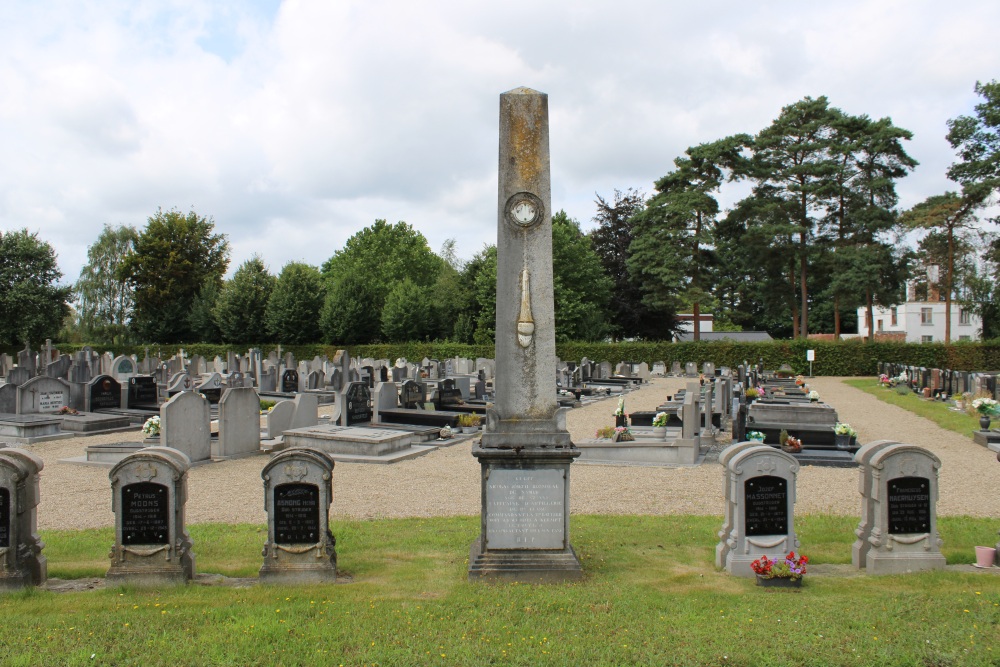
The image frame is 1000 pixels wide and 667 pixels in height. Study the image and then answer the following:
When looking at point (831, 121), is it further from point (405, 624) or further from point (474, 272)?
point (405, 624)

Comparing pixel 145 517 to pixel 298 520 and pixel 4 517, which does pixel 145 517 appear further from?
pixel 298 520

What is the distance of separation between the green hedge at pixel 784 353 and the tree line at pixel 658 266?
404 centimetres

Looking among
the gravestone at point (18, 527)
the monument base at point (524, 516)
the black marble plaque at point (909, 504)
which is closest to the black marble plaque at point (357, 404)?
the gravestone at point (18, 527)

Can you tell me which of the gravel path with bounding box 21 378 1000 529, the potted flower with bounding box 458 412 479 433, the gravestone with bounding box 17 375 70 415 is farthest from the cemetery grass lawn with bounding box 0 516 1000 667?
the gravestone with bounding box 17 375 70 415

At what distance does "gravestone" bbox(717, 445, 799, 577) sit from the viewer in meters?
6.72

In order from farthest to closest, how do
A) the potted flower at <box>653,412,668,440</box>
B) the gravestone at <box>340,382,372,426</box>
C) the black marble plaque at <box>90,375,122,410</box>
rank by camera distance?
the black marble plaque at <box>90,375,122,410</box>
the gravestone at <box>340,382,372,426</box>
the potted flower at <box>653,412,668,440</box>

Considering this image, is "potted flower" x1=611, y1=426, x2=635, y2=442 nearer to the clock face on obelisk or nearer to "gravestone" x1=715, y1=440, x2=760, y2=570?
"gravestone" x1=715, y1=440, x2=760, y2=570

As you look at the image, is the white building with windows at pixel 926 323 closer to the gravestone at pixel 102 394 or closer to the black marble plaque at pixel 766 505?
the gravestone at pixel 102 394

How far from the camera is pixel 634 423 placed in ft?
58.7

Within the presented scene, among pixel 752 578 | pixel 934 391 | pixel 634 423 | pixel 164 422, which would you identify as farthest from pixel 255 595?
pixel 934 391

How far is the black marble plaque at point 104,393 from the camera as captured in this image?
20.2m

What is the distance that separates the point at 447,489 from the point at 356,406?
619 centimetres

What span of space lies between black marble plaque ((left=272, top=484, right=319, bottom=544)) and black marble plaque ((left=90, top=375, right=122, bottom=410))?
1649cm

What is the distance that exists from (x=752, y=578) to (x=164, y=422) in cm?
1040
